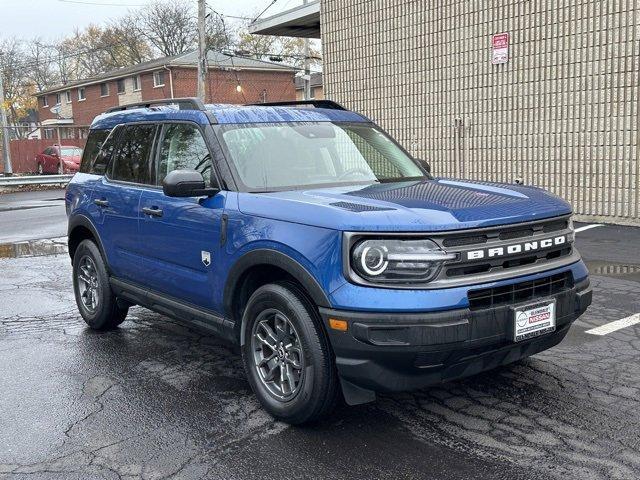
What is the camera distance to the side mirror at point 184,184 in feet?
14.3

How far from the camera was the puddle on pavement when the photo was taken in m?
7.64

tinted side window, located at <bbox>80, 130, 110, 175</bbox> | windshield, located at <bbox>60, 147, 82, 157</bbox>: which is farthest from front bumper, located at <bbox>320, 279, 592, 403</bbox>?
windshield, located at <bbox>60, 147, 82, 157</bbox>

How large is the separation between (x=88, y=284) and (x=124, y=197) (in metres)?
1.28

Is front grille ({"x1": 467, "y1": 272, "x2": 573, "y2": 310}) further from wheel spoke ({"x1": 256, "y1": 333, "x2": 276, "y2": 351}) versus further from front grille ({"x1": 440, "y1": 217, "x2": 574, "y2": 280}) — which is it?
→ wheel spoke ({"x1": 256, "y1": 333, "x2": 276, "y2": 351})

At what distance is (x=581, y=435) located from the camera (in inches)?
146

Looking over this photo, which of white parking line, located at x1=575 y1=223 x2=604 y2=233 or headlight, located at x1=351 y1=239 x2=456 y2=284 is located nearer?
headlight, located at x1=351 y1=239 x2=456 y2=284

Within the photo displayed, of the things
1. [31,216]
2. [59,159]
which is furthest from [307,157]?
[59,159]

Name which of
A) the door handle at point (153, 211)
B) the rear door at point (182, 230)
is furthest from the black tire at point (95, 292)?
the door handle at point (153, 211)

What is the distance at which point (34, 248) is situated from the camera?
11453mm

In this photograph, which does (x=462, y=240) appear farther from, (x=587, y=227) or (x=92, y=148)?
(x=587, y=227)

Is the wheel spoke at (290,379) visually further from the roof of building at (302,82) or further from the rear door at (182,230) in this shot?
the roof of building at (302,82)

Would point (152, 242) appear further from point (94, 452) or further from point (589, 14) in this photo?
point (589, 14)

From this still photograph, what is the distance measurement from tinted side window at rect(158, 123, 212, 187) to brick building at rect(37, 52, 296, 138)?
39.2m

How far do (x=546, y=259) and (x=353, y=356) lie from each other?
133 cm
